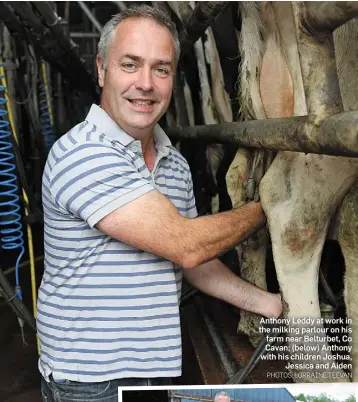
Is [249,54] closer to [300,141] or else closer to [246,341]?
[300,141]

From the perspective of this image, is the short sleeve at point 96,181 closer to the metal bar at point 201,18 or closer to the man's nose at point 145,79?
the man's nose at point 145,79

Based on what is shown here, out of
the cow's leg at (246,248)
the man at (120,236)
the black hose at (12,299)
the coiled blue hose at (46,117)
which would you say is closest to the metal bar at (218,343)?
the cow's leg at (246,248)

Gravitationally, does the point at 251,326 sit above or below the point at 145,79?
below

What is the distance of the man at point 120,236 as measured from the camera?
75 cm

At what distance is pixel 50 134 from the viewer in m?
2.55

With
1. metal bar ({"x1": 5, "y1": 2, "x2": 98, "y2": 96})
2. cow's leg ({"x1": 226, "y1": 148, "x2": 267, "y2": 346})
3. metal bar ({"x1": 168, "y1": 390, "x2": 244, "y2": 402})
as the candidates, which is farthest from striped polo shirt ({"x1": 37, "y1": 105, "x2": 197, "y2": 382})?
metal bar ({"x1": 5, "y1": 2, "x2": 98, "y2": 96})

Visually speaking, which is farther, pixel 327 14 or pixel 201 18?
pixel 201 18

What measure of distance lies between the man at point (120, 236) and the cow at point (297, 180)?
0.06 m

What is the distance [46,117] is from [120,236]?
2049mm

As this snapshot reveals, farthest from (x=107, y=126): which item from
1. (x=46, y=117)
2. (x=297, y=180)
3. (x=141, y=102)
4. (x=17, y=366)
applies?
(x=46, y=117)

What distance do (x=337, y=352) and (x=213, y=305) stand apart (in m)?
0.52

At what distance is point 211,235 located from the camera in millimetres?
768

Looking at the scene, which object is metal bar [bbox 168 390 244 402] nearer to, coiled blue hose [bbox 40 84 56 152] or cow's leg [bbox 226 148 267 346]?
cow's leg [bbox 226 148 267 346]

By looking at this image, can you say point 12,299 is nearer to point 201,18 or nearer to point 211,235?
point 211,235
